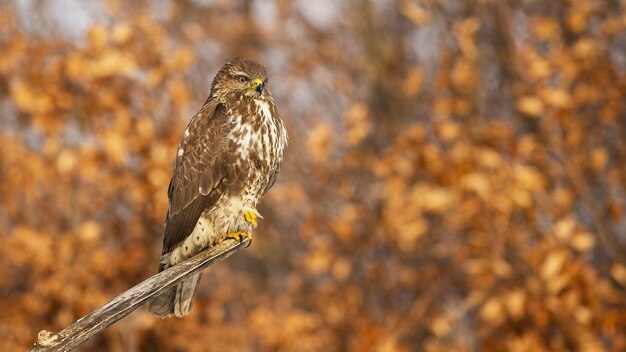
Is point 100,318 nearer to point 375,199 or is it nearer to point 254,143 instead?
point 254,143

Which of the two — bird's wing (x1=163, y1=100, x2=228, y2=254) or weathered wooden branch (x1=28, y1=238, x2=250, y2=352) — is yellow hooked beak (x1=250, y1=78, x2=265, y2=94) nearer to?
bird's wing (x1=163, y1=100, x2=228, y2=254)

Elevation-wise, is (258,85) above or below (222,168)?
above

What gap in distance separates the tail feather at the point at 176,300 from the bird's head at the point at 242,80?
2.91 feet

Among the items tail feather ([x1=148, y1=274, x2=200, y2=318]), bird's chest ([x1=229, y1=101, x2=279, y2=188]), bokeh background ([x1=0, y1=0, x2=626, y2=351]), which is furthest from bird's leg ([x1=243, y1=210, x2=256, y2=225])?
bokeh background ([x1=0, y1=0, x2=626, y2=351])

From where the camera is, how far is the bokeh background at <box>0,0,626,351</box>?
26.6 feet

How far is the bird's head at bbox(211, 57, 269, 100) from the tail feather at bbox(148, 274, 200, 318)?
888mm

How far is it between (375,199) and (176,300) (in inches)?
280

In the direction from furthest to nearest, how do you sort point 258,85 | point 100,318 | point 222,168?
1. point 222,168
2. point 258,85
3. point 100,318

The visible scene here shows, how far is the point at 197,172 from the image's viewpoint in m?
4.20

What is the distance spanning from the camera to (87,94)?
27.5ft

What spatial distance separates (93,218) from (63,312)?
1120 millimetres

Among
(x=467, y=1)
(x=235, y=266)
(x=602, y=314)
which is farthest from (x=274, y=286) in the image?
(x=602, y=314)

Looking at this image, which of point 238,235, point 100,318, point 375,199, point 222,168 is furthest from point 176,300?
point 375,199

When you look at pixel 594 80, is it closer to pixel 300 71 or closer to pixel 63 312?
pixel 63 312
